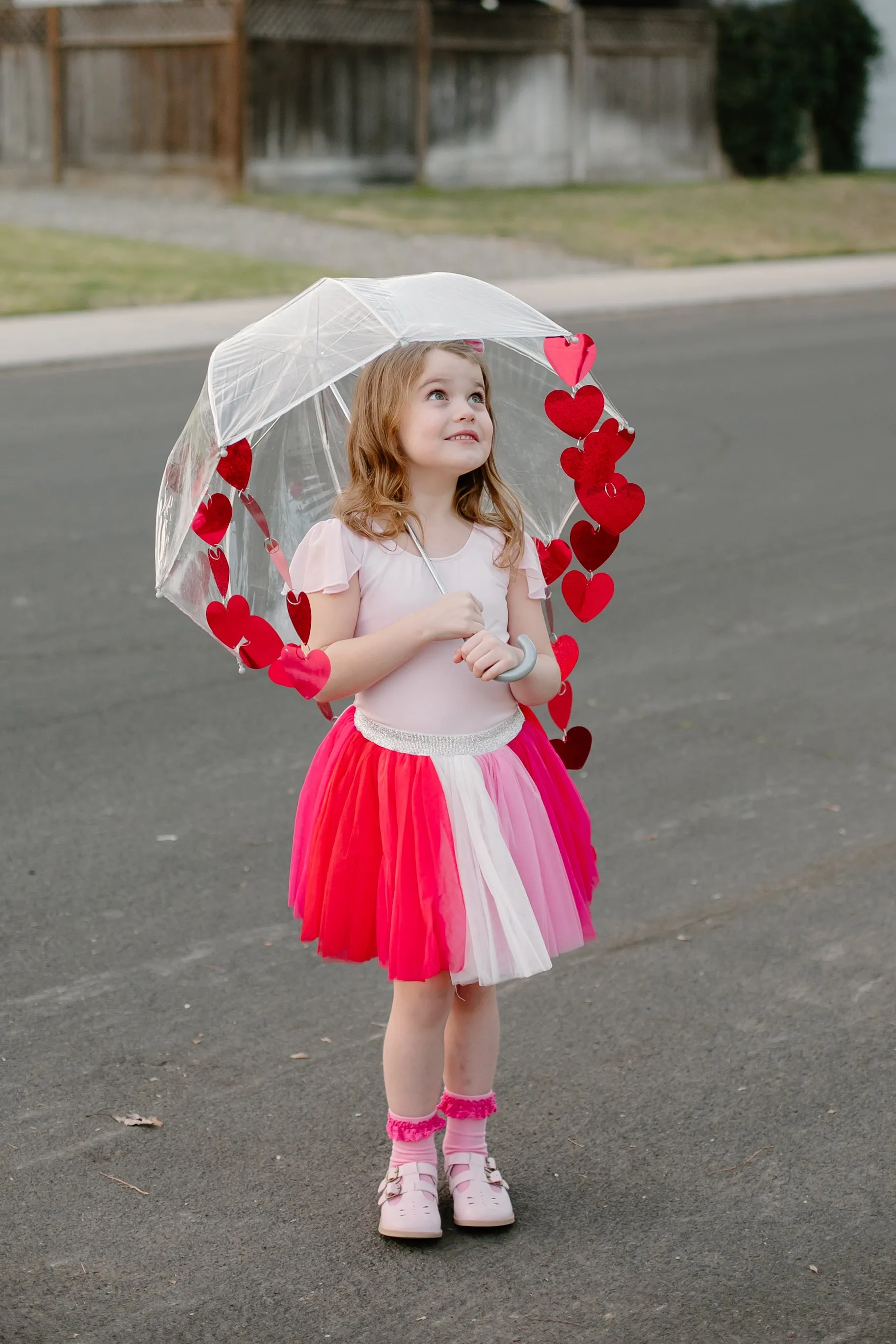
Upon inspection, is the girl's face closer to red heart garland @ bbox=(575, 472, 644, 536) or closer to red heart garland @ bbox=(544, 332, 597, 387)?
red heart garland @ bbox=(544, 332, 597, 387)

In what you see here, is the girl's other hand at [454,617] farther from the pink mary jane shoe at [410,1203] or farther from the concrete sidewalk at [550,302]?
the concrete sidewalk at [550,302]

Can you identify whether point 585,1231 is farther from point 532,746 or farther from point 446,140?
point 446,140

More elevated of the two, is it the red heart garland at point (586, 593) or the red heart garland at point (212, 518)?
the red heart garland at point (212, 518)

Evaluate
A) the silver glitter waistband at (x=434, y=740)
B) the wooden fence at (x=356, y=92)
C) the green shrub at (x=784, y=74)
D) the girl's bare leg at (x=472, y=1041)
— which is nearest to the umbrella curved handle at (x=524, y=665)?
the silver glitter waistband at (x=434, y=740)

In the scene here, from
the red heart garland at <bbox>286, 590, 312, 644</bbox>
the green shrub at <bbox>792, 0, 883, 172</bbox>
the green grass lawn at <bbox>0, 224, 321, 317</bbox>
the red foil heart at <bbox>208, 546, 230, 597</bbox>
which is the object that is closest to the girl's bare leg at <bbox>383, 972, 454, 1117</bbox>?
the red heart garland at <bbox>286, 590, 312, 644</bbox>

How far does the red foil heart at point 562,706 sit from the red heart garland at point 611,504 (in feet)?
0.99

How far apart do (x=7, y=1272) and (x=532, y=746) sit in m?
1.24

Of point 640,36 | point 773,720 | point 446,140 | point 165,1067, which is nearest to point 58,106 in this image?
point 446,140

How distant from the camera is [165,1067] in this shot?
3.59m

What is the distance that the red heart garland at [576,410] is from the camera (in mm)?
3096

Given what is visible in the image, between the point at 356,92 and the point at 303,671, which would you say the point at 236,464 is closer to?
the point at 303,671

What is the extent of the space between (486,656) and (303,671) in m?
0.30

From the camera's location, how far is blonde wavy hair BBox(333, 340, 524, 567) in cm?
290

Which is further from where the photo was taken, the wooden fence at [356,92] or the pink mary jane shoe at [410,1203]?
the wooden fence at [356,92]
